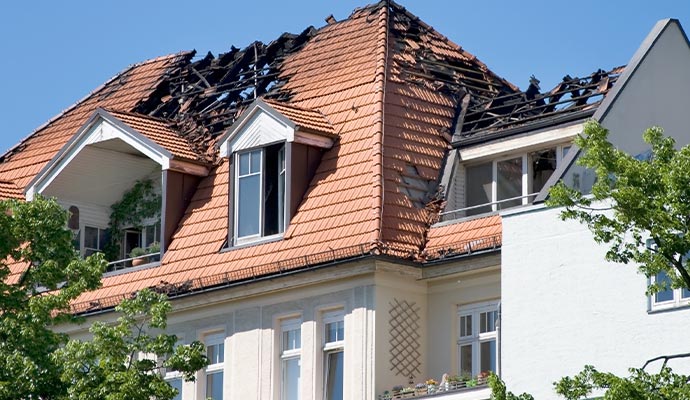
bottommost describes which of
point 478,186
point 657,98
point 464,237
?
point 464,237

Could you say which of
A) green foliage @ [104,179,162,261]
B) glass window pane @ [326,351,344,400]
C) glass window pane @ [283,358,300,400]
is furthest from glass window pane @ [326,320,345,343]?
green foliage @ [104,179,162,261]

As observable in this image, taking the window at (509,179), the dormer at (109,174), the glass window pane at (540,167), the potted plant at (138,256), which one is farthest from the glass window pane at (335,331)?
the potted plant at (138,256)

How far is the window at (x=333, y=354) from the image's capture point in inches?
1715

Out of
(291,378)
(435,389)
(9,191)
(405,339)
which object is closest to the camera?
(435,389)

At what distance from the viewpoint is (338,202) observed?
44594 millimetres

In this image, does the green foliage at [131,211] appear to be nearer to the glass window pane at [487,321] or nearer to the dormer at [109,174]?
the dormer at [109,174]

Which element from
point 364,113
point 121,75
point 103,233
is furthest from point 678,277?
point 121,75

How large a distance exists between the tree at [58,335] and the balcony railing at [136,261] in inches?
284

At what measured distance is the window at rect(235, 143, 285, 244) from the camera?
46.0m

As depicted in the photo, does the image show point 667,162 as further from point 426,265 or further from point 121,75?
point 121,75

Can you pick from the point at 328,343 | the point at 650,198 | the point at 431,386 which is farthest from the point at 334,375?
the point at 650,198

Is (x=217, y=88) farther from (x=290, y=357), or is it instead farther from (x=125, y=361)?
(x=125, y=361)

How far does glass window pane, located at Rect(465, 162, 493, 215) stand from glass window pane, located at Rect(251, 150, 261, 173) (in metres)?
4.33

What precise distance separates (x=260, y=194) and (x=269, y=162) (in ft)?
2.51
